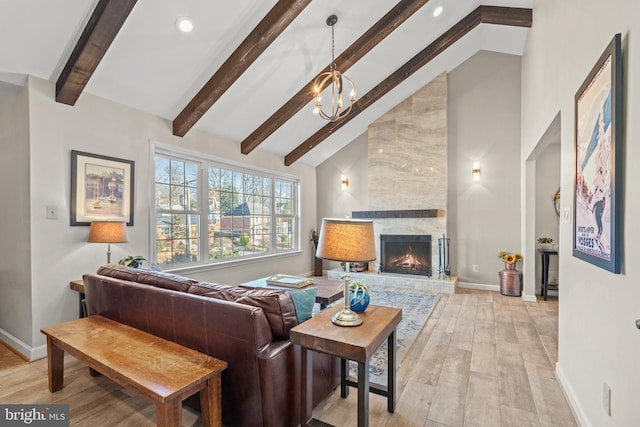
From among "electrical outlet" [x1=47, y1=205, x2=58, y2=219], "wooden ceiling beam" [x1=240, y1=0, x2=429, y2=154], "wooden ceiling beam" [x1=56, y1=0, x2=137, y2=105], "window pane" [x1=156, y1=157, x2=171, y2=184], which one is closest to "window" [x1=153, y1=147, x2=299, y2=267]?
"window pane" [x1=156, y1=157, x2=171, y2=184]

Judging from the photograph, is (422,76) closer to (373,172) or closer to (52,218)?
(373,172)

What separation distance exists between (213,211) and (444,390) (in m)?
3.76

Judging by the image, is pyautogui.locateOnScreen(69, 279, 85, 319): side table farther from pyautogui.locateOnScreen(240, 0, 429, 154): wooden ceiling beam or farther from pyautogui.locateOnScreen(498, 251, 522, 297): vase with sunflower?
pyautogui.locateOnScreen(498, 251, 522, 297): vase with sunflower

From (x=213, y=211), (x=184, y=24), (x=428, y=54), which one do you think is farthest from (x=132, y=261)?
(x=428, y=54)

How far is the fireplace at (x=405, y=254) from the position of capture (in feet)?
18.6

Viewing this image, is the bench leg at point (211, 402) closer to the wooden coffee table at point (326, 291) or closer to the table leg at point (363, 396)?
the table leg at point (363, 396)

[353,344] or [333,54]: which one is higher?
[333,54]

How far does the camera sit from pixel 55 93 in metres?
2.95

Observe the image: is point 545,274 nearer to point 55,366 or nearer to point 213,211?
point 213,211

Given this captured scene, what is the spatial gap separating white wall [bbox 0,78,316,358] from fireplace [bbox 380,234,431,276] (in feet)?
13.5

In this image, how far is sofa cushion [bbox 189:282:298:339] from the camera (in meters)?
1.79

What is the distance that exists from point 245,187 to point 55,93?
276 cm

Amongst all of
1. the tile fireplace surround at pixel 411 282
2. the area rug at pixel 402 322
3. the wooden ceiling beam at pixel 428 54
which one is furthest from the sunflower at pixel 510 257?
the wooden ceiling beam at pixel 428 54

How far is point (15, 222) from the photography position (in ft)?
9.73
